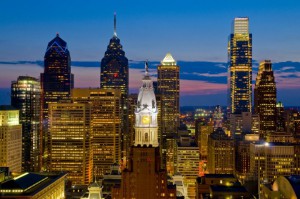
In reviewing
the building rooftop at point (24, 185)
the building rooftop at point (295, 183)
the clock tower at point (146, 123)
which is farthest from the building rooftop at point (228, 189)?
the building rooftop at point (24, 185)

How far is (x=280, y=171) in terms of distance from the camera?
600 ft

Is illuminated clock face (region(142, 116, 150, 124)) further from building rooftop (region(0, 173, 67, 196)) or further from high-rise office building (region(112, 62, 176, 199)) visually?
building rooftop (region(0, 173, 67, 196))

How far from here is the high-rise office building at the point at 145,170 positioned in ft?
304

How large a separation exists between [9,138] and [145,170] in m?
105

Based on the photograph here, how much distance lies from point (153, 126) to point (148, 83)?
8643 millimetres

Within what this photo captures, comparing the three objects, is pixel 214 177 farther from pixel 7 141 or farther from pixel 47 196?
pixel 7 141

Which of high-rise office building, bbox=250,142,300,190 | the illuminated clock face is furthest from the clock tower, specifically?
high-rise office building, bbox=250,142,300,190

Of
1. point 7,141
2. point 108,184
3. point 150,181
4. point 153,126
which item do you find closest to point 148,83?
point 153,126

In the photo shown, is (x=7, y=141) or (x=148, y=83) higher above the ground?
(x=148, y=83)

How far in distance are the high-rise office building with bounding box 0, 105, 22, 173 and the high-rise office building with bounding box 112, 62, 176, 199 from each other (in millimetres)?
100403

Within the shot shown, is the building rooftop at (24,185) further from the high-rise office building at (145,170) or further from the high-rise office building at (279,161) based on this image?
the high-rise office building at (279,161)

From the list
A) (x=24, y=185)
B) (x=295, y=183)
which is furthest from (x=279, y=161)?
(x=24, y=185)

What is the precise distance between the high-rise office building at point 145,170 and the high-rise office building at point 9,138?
329ft

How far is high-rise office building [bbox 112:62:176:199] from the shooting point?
92.6 m
